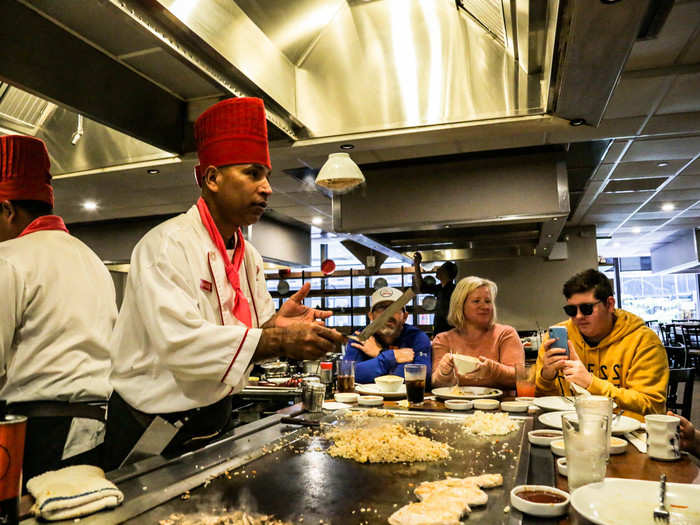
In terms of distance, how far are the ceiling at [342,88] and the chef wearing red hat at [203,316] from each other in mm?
499

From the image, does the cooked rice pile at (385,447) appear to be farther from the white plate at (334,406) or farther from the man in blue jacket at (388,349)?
the man in blue jacket at (388,349)

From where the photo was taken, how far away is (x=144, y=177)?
441 cm

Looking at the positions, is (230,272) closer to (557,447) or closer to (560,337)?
(557,447)

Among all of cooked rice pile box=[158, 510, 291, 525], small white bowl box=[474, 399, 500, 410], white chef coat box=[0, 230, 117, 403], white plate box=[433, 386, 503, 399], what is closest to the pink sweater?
white plate box=[433, 386, 503, 399]

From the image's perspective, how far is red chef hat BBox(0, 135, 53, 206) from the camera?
2.07 metres

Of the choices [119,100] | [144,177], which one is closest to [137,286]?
[119,100]

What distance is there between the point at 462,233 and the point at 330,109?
258 centimetres

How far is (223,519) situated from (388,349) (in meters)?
2.59

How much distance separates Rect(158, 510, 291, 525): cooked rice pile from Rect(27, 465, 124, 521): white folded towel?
143mm

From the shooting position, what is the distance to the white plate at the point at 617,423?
1.68 metres

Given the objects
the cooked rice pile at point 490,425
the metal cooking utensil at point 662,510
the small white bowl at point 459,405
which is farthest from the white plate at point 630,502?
the small white bowl at point 459,405

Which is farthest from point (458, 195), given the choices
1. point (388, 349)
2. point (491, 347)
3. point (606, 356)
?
point (606, 356)

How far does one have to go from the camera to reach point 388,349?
3.57 metres

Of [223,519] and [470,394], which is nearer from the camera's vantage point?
[223,519]
